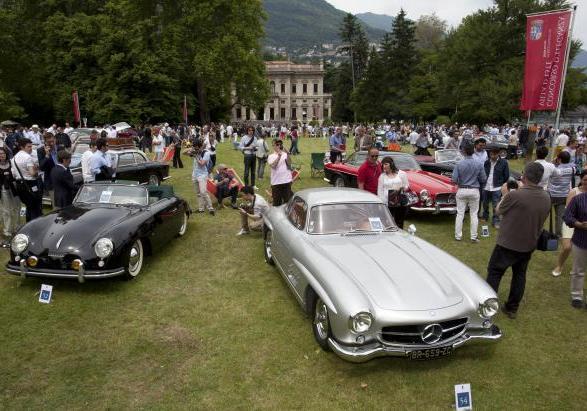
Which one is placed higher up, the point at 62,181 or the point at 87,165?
the point at 87,165

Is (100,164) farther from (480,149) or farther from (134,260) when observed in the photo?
(480,149)

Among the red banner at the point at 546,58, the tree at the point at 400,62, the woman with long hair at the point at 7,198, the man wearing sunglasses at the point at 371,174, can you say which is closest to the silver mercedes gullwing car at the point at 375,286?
the man wearing sunglasses at the point at 371,174

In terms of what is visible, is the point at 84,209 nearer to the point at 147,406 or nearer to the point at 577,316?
the point at 147,406

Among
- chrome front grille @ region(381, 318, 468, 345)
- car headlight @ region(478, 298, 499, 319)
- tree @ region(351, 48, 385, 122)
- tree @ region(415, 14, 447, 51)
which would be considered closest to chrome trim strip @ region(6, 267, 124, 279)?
chrome front grille @ region(381, 318, 468, 345)

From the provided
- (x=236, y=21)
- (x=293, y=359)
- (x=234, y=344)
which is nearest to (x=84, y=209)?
(x=234, y=344)

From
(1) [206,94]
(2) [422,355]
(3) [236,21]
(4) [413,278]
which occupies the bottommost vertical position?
(2) [422,355]

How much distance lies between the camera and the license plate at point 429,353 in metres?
4.18

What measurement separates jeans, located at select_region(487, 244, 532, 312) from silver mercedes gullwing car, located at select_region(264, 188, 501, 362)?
65cm

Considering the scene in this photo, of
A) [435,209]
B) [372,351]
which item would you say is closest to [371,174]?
[435,209]

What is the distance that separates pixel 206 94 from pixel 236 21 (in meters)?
9.33

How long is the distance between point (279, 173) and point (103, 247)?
4623 millimetres

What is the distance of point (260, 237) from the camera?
924cm

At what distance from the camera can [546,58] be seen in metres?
12.8

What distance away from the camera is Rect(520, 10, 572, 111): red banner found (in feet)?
41.2
